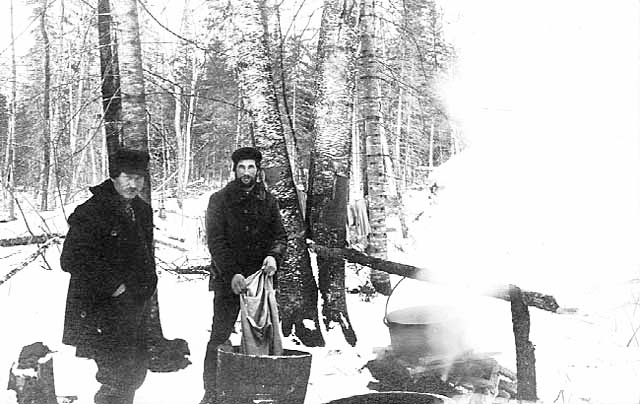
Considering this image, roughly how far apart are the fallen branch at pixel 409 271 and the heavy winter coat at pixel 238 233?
0.74 meters

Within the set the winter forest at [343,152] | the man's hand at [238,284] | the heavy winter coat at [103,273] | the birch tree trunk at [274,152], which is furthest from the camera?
the birch tree trunk at [274,152]

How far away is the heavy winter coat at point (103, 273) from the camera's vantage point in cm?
308

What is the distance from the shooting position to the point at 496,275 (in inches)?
171

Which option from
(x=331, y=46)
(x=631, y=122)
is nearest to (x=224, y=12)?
(x=331, y=46)

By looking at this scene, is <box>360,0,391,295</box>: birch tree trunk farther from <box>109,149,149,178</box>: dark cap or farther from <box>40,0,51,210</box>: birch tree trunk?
<box>109,149,149,178</box>: dark cap

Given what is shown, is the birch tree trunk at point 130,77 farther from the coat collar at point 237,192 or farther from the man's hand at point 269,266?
the man's hand at point 269,266

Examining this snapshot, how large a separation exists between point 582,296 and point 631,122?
3.98 feet

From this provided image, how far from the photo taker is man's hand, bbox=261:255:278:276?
3521 millimetres

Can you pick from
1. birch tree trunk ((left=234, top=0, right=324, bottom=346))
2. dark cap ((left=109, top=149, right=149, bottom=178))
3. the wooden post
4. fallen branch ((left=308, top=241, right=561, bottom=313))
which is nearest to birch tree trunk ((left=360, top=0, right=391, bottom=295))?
fallen branch ((left=308, top=241, right=561, bottom=313))

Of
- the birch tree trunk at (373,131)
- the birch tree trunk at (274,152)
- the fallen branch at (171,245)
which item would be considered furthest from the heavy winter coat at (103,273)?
the birch tree trunk at (373,131)

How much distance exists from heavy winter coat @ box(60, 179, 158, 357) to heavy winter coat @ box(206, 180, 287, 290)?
1.57 feet

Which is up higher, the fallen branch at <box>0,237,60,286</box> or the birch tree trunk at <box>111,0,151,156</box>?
the birch tree trunk at <box>111,0,151,156</box>

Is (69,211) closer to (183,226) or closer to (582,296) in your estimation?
(183,226)

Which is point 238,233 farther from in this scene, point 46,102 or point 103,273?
point 46,102
